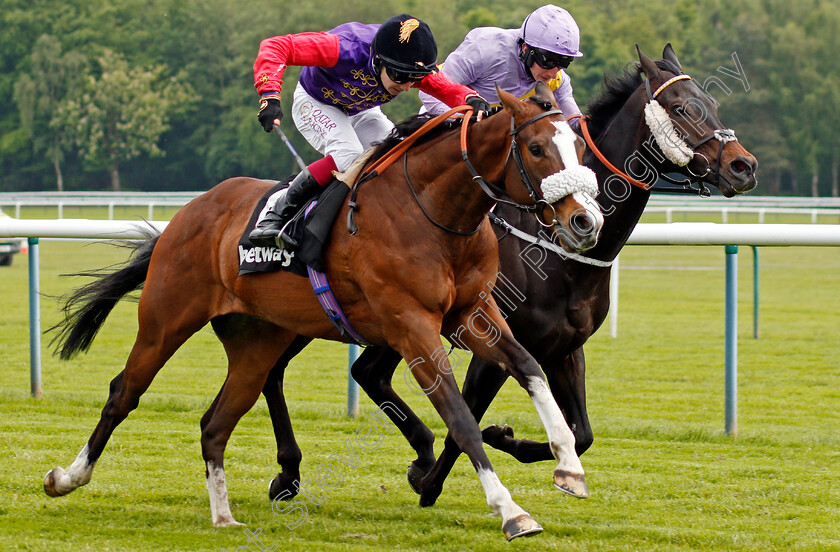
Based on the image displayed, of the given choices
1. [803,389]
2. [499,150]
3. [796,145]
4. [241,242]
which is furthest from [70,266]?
[796,145]

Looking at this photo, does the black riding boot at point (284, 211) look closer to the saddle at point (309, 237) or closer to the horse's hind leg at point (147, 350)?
the saddle at point (309, 237)

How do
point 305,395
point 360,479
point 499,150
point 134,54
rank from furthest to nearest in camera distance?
point 134,54
point 305,395
point 360,479
point 499,150

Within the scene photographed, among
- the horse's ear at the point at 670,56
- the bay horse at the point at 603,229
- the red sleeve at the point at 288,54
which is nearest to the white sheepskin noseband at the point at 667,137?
the bay horse at the point at 603,229

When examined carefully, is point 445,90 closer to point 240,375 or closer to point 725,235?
point 240,375

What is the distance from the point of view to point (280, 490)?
15.7 feet

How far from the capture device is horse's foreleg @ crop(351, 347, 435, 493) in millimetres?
4734

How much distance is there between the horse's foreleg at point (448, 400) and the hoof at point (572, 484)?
6.3 inches

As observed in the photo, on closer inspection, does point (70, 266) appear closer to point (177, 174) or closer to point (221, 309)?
point (221, 309)

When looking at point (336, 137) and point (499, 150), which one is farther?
point (336, 137)

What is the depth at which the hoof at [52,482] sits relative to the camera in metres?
4.49

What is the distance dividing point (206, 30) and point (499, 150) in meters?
45.8

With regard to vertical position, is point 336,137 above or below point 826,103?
above

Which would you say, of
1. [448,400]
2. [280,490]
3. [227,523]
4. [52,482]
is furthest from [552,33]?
[52,482]

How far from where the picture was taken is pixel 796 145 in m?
36.2
